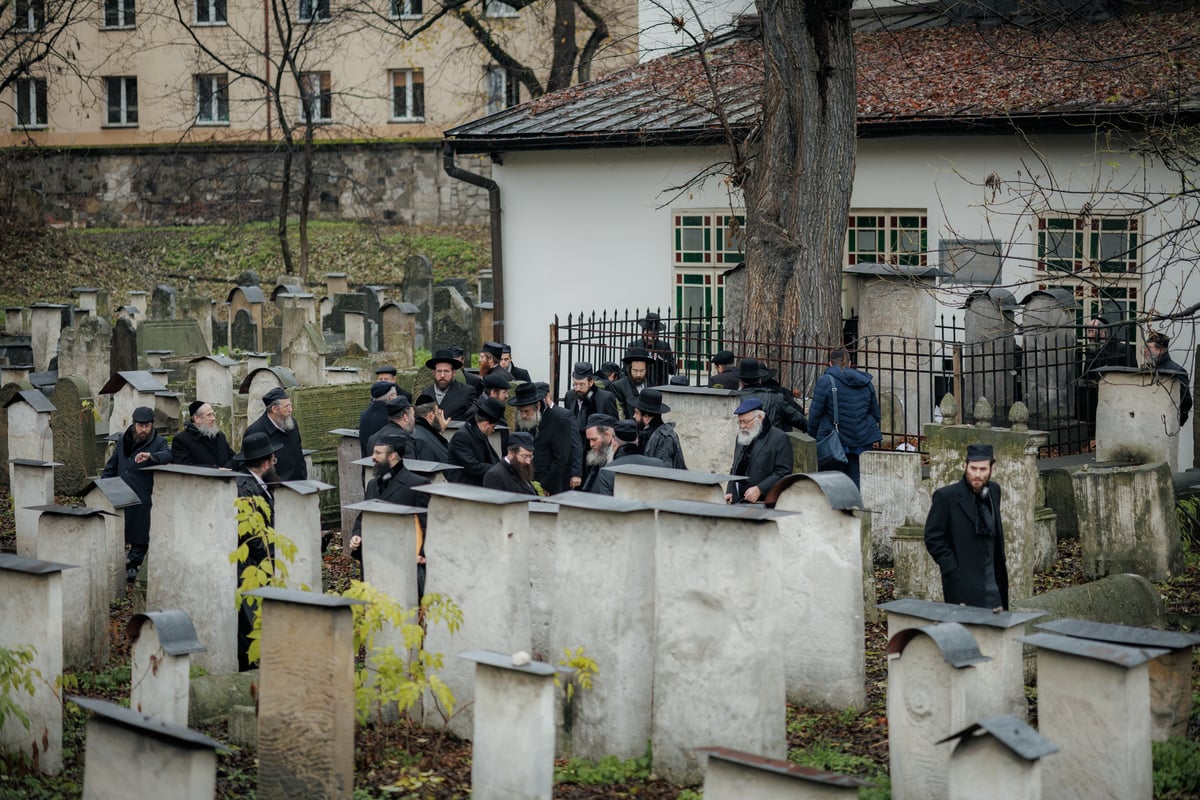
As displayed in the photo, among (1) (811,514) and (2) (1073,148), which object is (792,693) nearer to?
(1) (811,514)

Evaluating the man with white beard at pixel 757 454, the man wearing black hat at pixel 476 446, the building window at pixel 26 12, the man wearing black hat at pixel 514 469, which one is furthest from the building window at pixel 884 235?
the building window at pixel 26 12

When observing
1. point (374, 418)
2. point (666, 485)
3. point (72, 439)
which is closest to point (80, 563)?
point (374, 418)

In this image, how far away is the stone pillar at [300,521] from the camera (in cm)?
1023

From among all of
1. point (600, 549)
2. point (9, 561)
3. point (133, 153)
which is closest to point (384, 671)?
point (600, 549)

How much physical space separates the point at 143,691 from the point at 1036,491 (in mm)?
6883

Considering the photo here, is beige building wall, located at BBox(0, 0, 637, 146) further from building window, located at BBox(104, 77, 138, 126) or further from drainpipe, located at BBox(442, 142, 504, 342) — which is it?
drainpipe, located at BBox(442, 142, 504, 342)

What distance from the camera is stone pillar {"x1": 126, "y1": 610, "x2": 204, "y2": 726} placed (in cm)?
783

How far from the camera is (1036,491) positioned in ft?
38.5

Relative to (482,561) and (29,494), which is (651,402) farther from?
(29,494)

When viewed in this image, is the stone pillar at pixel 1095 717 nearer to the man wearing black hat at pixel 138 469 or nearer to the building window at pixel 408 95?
the man wearing black hat at pixel 138 469

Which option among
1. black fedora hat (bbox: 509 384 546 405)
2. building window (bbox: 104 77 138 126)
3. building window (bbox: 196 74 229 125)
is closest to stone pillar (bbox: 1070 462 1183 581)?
black fedora hat (bbox: 509 384 546 405)

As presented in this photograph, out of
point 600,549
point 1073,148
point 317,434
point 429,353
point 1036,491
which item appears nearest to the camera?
point 600,549

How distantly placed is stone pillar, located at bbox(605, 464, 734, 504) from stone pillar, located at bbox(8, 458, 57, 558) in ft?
17.8

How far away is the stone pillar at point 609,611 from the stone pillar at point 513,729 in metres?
0.87
